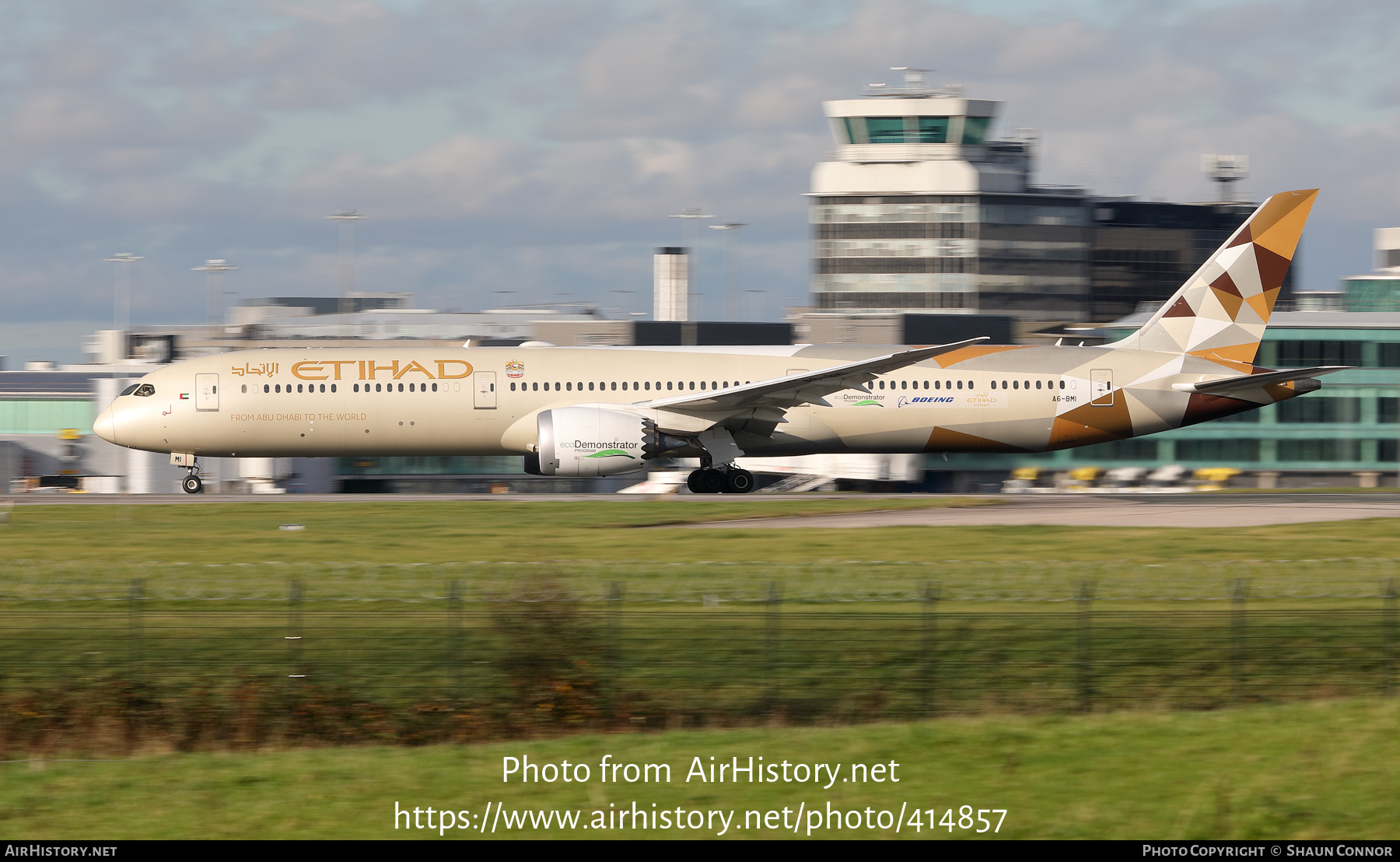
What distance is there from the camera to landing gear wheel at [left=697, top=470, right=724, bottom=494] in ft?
123

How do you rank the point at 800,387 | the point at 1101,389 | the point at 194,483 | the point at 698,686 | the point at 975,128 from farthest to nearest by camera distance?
1. the point at 975,128
2. the point at 194,483
3. the point at 1101,389
4. the point at 800,387
5. the point at 698,686

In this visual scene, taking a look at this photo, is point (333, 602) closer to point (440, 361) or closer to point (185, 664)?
point (185, 664)

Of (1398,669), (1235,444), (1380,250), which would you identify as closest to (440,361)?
(1398,669)

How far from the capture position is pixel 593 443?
34938 mm

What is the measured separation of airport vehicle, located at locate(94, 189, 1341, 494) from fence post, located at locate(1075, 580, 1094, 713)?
20.2 m

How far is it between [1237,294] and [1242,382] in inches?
109

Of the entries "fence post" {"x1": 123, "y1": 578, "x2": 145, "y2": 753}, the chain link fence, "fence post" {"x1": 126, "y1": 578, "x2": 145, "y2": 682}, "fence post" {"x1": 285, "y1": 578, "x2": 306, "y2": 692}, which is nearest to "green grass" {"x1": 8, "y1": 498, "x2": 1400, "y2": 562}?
the chain link fence

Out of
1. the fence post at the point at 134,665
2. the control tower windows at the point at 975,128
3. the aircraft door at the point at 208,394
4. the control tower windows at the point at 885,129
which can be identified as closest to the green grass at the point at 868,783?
the fence post at the point at 134,665

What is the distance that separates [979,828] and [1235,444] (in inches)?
2125

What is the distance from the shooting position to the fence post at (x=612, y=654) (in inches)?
547

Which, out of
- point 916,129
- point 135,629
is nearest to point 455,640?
point 135,629

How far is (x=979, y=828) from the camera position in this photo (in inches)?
404

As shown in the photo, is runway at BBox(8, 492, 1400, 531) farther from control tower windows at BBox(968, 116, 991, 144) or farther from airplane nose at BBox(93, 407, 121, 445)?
control tower windows at BBox(968, 116, 991, 144)

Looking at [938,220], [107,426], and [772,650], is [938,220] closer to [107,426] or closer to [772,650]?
[107,426]
